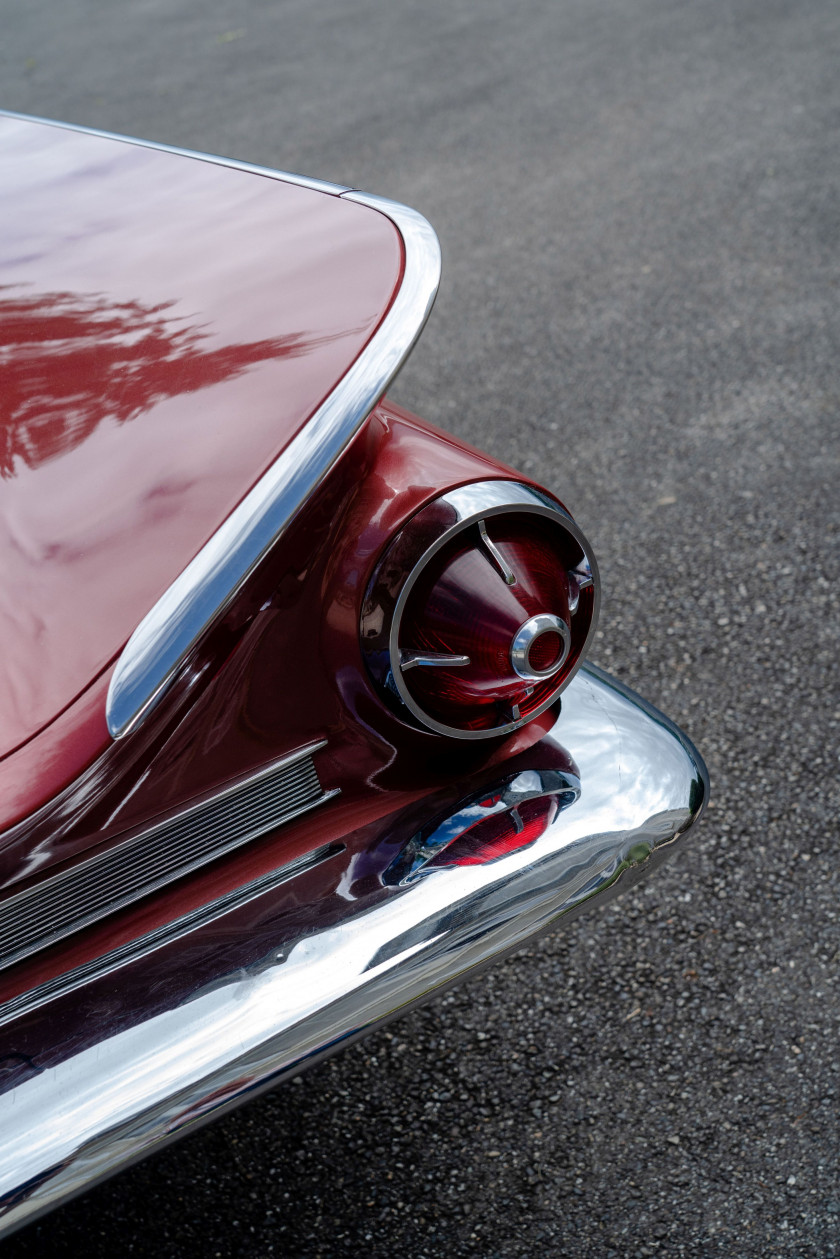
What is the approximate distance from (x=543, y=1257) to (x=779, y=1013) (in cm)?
55

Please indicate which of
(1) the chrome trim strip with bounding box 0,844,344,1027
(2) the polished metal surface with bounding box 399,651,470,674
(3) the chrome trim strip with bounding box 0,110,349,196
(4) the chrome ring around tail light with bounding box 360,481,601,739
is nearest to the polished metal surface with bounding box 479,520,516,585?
(4) the chrome ring around tail light with bounding box 360,481,601,739

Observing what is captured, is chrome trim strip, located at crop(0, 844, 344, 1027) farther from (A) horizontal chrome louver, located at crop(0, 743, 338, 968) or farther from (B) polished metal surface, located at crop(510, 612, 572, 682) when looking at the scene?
(B) polished metal surface, located at crop(510, 612, 572, 682)

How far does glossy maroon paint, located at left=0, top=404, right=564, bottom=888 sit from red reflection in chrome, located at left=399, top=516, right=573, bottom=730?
0.07m

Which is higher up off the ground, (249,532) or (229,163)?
(229,163)

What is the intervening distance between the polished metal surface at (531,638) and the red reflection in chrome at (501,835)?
18cm

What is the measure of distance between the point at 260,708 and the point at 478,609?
286 millimetres

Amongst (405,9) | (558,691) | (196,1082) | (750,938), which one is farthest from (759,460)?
(405,9)

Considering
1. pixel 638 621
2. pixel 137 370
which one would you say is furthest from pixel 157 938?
pixel 638 621

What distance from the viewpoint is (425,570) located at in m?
1.27

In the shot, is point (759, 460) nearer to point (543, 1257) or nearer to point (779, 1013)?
point (779, 1013)

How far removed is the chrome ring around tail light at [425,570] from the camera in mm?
1251

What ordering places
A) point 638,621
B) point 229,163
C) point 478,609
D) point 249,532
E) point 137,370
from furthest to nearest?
point 638,621 < point 229,163 < point 137,370 < point 478,609 < point 249,532

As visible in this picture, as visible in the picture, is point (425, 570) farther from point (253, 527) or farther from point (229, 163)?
point (229, 163)

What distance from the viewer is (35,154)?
1.84 m
